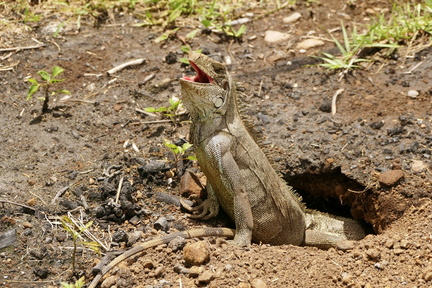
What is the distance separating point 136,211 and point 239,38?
134 inches

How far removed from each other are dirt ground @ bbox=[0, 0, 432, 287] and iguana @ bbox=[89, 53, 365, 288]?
0.26 meters

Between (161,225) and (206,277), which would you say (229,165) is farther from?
(206,277)

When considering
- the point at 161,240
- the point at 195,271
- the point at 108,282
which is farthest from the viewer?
the point at 161,240

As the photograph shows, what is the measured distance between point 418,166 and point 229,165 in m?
2.14

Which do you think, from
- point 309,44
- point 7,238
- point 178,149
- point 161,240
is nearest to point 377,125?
point 309,44

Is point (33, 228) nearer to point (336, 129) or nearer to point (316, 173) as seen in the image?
point (316, 173)

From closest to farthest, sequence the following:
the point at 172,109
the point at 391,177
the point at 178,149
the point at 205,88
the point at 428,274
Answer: the point at 428,274
the point at 205,88
the point at 178,149
the point at 391,177
the point at 172,109

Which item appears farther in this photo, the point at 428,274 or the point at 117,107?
the point at 117,107

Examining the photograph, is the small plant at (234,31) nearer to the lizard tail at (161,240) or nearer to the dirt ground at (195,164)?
the dirt ground at (195,164)

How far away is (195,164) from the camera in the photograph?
234 inches

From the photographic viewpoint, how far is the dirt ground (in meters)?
4.40

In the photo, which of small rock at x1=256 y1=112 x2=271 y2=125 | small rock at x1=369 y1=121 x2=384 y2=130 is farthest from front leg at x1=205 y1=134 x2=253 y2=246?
small rock at x1=369 y1=121 x2=384 y2=130

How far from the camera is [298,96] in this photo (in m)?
6.83

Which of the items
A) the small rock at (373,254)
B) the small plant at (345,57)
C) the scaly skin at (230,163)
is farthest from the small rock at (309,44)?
the small rock at (373,254)
